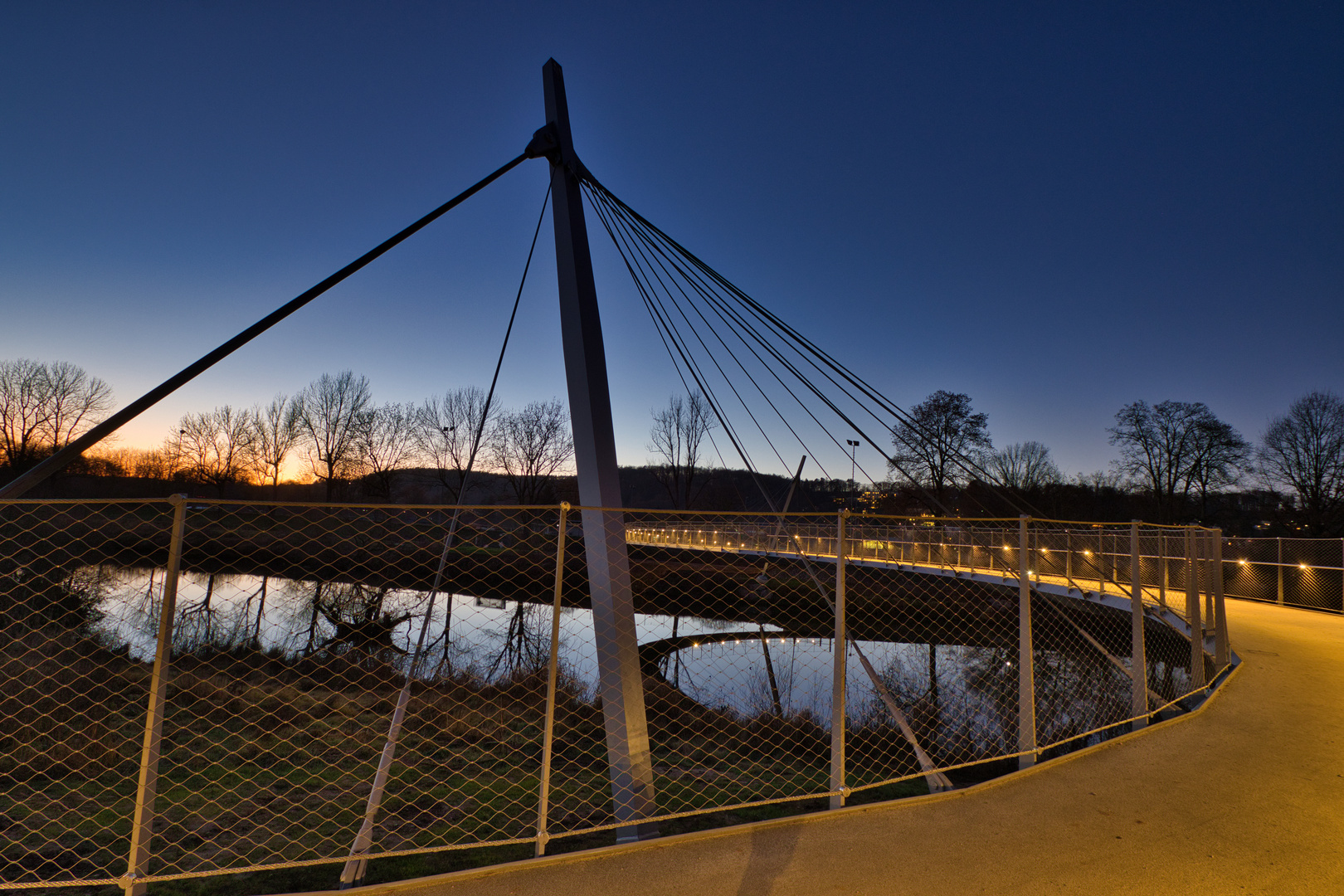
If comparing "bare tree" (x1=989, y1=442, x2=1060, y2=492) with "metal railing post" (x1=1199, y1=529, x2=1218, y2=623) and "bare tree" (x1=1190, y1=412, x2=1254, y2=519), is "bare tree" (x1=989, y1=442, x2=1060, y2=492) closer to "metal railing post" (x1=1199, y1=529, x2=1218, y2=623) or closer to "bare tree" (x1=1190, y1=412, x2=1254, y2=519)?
"bare tree" (x1=1190, y1=412, x2=1254, y2=519)

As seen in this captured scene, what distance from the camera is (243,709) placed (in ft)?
27.7

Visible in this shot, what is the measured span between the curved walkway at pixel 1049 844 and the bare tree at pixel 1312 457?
101 feet

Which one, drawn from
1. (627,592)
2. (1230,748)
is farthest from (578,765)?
(1230,748)

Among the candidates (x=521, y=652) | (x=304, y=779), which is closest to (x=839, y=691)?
(x=304, y=779)

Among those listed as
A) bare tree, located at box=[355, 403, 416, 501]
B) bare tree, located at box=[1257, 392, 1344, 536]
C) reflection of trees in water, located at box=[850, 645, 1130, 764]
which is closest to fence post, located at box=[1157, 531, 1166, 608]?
reflection of trees in water, located at box=[850, 645, 1130, 764]

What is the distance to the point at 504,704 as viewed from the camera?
10266 millimetres

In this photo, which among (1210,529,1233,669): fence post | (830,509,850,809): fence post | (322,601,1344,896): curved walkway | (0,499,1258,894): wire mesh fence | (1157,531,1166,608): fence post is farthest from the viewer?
→ (1157,531,1166,608): fence post

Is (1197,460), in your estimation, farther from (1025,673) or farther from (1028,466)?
(1025,673)

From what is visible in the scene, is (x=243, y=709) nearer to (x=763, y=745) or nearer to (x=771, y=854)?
(x=763, y=745)

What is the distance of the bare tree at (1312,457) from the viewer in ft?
82.1

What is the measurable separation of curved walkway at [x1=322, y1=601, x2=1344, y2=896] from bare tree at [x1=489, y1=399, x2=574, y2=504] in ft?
121

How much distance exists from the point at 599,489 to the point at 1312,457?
35.4 m

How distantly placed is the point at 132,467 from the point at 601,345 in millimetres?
43916

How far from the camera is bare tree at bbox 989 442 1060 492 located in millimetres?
37131
